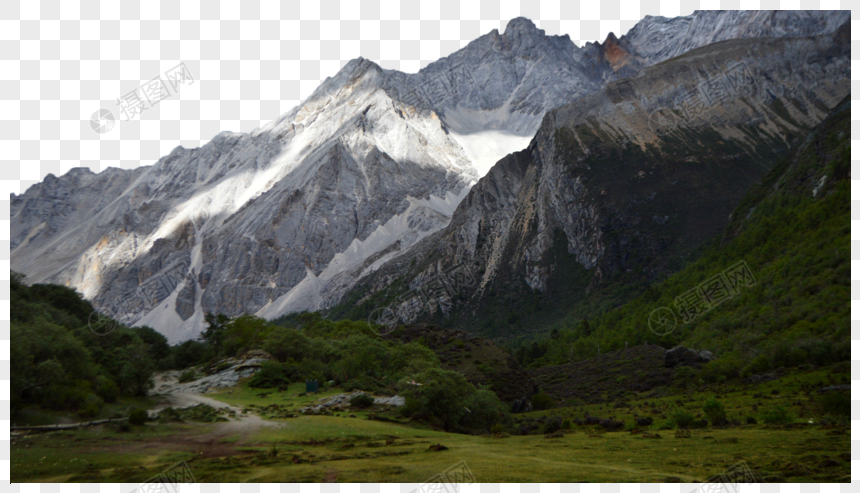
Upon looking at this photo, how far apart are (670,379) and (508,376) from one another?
73.9ft

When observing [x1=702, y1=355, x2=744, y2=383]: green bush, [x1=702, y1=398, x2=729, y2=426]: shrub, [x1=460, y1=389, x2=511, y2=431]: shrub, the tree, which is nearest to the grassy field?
[x1=702, y1=398, x2=729, y2=426]: shrub

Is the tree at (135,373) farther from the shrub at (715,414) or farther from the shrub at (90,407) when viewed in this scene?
the shrub at (715,414)

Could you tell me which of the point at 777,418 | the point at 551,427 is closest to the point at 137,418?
the point at 551,427

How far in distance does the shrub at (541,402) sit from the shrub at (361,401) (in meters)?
32.4

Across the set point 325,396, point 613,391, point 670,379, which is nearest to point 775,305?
point 670,379

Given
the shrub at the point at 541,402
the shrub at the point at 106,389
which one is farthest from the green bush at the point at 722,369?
the shrub at the point at 106,389

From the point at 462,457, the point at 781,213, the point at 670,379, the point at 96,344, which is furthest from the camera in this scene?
the point at 781,213

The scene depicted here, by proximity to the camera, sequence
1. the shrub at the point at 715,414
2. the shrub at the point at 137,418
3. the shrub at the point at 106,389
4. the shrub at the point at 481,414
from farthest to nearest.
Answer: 1. the shrub at the point at 481,414
2. the shrub at the point at 715,414
3. the shrub at the point at 106,389
4. the shrub at the point at 137,418

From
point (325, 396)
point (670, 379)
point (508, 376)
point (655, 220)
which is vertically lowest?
point (670, 379)

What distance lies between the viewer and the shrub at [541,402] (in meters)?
73.9

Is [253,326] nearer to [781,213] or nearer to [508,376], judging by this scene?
[508,376]

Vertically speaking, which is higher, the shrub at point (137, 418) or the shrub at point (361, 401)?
the shrub at point (137, 418)

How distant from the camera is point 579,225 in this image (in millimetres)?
180375

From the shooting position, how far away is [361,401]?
4862 centimetres
